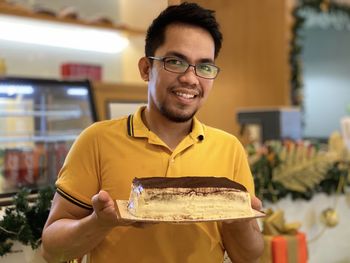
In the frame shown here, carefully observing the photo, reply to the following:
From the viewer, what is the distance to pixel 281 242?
185 cm

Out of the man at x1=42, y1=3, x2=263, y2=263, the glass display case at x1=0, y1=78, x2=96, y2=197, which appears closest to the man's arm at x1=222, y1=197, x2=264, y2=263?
the man at x1=42, y1=3, x2=263, y2=263

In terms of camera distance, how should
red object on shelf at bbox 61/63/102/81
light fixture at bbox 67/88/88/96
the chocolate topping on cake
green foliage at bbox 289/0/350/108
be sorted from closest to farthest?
the chocolate topping on cake, light fixture at bbox 67/88/88/96, red object on shelf at bbox 61/63/102/81, green foliage at bbox 289/0/350/108

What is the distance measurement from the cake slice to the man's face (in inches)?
7.1

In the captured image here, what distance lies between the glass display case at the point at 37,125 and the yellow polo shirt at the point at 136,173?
604 millimetres

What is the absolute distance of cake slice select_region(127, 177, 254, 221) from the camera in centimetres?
100

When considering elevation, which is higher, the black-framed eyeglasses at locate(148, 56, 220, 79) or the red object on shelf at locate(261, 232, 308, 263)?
the black-framed eyeglasses at locate(148, 56, 220, 79)

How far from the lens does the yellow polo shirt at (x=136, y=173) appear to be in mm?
1113

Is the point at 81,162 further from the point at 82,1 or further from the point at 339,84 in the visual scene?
the point at 339,84

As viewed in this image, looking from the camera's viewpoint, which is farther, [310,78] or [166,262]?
[310,78]

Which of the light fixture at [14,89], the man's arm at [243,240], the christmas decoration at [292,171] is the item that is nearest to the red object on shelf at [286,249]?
the christmas decoration at [292,171]

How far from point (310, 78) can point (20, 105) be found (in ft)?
18.9

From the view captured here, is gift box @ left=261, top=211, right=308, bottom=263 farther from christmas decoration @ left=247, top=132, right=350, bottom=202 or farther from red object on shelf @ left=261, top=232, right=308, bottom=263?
christmas decoration @ left=247, top=132, right=350, bottom=202

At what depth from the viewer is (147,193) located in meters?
1.00

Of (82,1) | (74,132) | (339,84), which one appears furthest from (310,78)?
(74,132)
